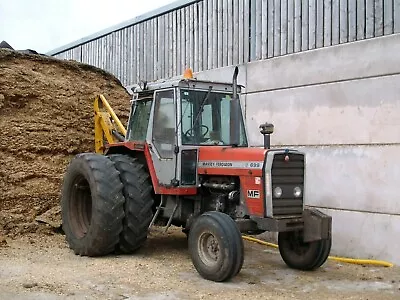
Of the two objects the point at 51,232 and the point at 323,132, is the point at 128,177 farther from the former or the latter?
the point at 323,132

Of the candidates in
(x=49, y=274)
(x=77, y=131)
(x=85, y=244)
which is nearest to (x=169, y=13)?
(x=77, y=131)

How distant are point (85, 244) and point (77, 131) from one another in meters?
2.77

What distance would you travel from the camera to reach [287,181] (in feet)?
21.9

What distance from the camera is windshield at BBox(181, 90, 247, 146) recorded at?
24.0 feet

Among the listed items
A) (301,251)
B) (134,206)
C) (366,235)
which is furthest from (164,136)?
(366,235)

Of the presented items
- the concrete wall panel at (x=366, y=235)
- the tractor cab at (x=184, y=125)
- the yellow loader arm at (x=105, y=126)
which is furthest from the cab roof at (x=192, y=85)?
the concrete wall panel at (x=366, y=235)

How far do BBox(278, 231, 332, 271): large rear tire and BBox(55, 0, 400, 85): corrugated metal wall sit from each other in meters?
3.17

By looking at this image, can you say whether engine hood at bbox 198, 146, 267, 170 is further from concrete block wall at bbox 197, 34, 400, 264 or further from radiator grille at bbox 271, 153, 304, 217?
concrete block wall at bbox 197, 34, 400, 264

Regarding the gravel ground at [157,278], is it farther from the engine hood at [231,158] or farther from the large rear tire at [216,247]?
the engine hood at [231,158]

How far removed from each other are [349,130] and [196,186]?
2.53m

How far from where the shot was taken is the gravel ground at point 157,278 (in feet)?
19.1

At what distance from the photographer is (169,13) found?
39.8 feet

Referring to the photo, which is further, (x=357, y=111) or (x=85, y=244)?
(x=357, y=111)

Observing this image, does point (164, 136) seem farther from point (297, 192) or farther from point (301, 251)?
point (301, 251)
